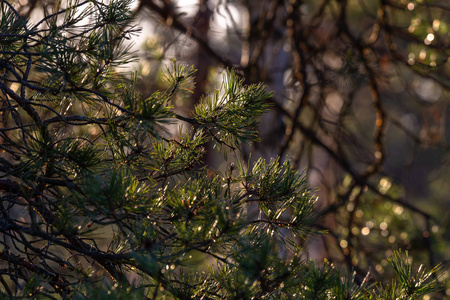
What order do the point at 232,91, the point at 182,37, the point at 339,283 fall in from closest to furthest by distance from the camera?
the point at 339,283 → the point at 232,91 → the point at 182,37

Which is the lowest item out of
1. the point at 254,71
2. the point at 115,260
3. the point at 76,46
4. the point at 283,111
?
the point at 115,260

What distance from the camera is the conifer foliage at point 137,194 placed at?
2.81 feet

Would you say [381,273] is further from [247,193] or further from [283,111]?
[247,193]

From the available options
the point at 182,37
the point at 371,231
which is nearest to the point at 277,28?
the point at 182,37

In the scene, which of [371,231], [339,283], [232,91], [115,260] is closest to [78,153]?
[115,260]

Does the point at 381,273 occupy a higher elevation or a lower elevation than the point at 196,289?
higher

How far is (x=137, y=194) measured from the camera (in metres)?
0.89

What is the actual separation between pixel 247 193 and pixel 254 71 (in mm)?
1667

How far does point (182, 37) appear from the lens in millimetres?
2834

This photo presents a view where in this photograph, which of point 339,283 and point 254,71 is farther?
point 254,71

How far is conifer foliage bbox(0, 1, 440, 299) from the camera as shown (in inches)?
33.7

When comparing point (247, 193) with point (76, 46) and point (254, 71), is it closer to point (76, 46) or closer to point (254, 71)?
point (76, 46)

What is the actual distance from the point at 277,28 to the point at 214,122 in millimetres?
2001

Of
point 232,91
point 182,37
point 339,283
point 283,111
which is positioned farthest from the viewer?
point 182,37
